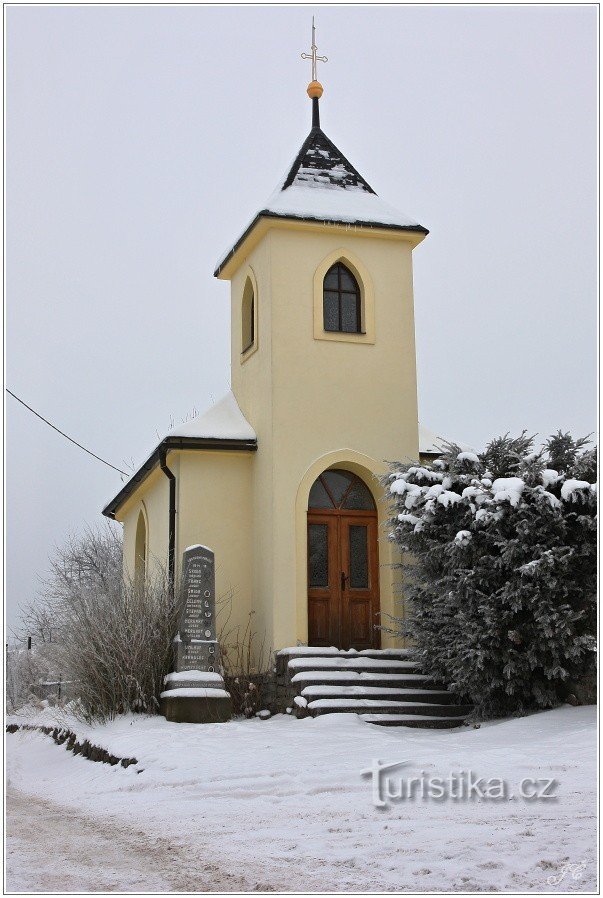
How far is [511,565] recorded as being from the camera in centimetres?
1235

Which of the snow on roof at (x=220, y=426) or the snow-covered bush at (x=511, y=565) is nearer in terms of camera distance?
the snow-covered bush at (x=511, y=565)

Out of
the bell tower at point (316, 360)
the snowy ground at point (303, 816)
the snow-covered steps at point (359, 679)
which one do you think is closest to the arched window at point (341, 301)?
the bell tower at point (316, 360)

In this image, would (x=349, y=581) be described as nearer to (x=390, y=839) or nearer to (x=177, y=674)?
(x=177, y=674)

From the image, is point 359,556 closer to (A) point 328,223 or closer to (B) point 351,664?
(B) point 351,664

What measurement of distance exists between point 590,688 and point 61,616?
9221mm

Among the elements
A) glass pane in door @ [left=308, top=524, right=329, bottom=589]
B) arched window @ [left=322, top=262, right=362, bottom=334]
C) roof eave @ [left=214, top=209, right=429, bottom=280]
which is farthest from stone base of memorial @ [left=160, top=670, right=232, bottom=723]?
roof eave @ [left=214, top=209, right=429, bottom=280]

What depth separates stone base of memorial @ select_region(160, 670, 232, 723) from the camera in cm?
1319

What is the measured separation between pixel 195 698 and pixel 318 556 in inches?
140

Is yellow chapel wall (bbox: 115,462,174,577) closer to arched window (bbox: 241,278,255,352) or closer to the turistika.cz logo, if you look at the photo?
arched window (bbox: 241,278,255,352)

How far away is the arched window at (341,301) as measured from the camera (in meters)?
17.0

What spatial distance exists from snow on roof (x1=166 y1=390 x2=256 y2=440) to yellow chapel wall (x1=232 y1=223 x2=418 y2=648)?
22 centimetres

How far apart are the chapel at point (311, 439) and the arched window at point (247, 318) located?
49cm

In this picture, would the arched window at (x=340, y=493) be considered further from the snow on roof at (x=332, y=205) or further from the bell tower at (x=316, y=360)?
the snow on roof at (x=332, y=205)

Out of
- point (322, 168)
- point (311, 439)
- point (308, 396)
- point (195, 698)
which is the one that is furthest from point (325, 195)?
point (195, 698)
